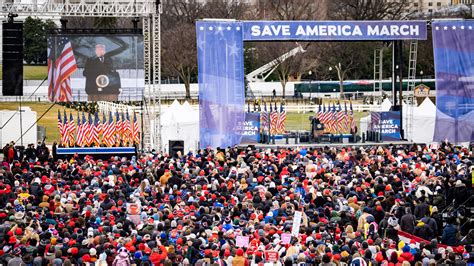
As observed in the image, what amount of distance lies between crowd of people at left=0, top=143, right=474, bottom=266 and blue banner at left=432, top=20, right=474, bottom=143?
6.18m

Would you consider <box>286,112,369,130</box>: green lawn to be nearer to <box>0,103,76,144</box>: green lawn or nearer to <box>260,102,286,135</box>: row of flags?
<box>260,102,286,135</box>: row of flags

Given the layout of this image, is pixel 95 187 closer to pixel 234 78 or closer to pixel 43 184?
pixel 43 184

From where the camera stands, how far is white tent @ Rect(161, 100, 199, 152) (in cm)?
4053

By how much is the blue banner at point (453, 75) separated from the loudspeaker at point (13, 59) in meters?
13.7

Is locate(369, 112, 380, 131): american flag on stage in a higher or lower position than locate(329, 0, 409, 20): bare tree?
lower

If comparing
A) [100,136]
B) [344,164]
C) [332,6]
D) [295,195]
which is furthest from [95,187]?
[332,6]

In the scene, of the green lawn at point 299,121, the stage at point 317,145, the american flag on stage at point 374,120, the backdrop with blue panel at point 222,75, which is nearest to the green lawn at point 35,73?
the green lawn at point 299,121

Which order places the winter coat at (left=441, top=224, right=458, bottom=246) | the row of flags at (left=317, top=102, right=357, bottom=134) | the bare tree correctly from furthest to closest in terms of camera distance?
1. the bare tree
2. the row of flags at (left=317, top=102, right=357, bottom=134)
3. the winter coat at (left=441, top=224, right=458, bottom=246)

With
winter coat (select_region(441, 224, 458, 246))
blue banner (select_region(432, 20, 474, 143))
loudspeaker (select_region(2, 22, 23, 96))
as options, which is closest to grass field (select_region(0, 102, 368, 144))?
loudspeaker (select_region(2, 22, 23, 96))

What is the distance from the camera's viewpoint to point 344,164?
29344 mm

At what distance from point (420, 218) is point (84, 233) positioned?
268 inches

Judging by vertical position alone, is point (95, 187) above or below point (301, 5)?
below

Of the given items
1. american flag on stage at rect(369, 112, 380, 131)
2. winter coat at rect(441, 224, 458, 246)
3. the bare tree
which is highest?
the bare tree

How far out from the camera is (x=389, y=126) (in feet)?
127
